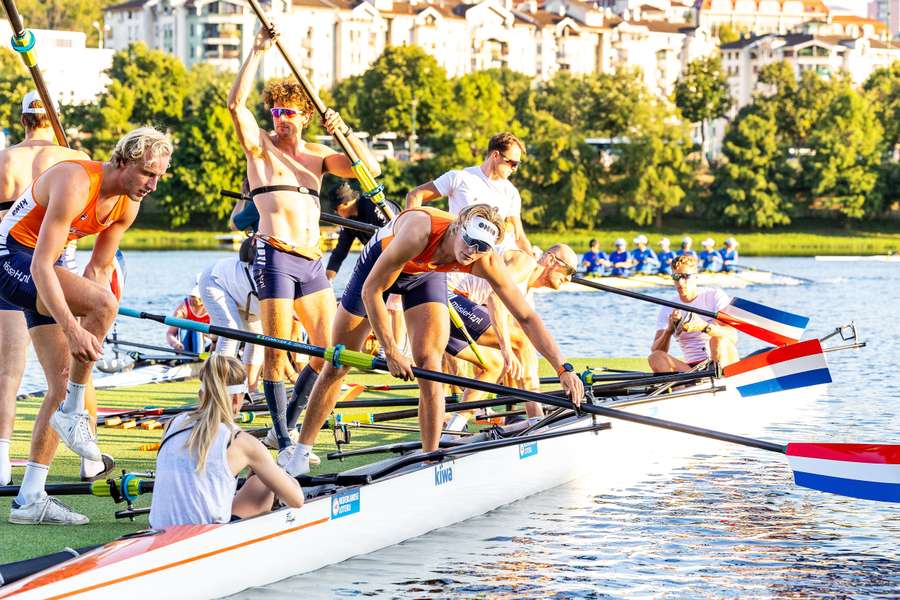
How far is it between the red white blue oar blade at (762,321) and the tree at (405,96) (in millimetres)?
72927

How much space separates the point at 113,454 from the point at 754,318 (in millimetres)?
6072

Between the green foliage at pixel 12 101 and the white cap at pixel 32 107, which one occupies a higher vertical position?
the green foliage at pixel 12 101

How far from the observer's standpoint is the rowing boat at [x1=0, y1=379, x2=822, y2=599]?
573 centimetres

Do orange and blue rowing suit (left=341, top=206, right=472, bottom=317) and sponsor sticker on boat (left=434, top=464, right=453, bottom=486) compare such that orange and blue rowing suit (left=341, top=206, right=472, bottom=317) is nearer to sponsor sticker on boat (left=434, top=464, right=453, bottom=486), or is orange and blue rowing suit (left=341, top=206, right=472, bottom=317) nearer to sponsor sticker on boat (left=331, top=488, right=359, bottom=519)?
sponsor sticker on boat (left=434, top=464, right=453, bottom=486)

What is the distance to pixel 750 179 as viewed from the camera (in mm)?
80312

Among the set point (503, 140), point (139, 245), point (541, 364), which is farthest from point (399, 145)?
point (503, 140)

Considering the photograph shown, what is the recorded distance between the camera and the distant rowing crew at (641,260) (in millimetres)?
35250

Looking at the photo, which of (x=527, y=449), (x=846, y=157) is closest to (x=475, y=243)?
(x=527, y=449)

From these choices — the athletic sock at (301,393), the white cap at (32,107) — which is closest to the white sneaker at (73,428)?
the white cap at (32,107)

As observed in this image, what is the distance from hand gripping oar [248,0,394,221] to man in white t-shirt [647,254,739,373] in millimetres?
3264

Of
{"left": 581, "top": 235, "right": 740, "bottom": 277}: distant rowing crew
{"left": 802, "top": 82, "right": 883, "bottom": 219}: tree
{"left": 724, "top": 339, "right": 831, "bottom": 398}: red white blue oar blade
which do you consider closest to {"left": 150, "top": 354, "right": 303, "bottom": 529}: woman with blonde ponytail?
{"left": 724, "top": 339, "right": 831, "bottom": 398}: red white blue oar blade

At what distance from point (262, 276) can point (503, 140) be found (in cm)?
252

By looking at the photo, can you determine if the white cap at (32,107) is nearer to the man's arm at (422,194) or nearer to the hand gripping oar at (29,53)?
the hand gripping oar at (29,53)

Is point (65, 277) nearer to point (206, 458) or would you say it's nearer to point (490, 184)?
point (206, 458)
